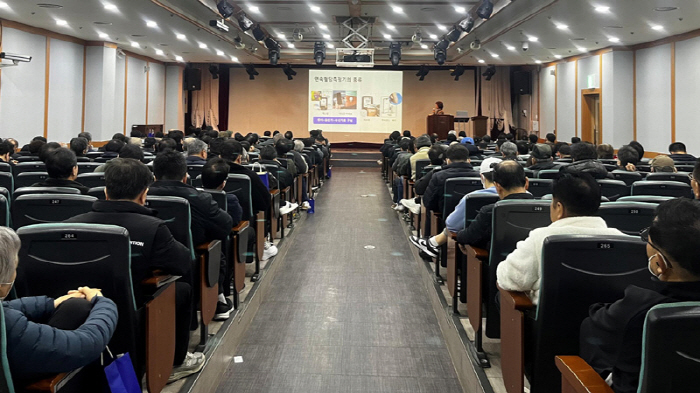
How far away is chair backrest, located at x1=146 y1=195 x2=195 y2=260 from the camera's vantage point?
8.90ft

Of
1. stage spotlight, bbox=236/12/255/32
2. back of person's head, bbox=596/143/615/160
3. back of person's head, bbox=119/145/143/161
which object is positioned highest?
stage spotlight, bbox=236/12/255/32

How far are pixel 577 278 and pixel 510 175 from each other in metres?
1.23

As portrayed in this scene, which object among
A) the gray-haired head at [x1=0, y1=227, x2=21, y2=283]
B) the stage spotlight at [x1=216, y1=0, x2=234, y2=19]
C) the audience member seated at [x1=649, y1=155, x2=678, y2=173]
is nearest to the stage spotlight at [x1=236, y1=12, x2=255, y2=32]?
the stage spotlight at [x1=216, y1=0, x2=234, y2=19]

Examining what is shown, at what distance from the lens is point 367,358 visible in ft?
10.8

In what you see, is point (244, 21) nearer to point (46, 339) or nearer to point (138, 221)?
point (138, 221)

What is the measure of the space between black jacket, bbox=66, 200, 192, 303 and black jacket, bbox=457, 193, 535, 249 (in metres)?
1.56

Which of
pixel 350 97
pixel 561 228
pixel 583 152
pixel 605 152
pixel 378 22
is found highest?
pixel 378 22

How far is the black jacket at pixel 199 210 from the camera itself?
306 cm

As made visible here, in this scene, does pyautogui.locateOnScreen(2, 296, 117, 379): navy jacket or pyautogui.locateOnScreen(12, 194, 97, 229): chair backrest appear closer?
pyautogui.locateOnScreen(2, 296, 117, 379): navy jacket

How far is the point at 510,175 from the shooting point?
3.07 m

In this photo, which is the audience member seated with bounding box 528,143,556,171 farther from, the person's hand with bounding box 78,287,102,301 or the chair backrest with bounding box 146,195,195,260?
the person's hand with bounding box 78,287,102,301

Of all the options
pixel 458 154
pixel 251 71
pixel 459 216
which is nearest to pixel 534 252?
pixel 459 216

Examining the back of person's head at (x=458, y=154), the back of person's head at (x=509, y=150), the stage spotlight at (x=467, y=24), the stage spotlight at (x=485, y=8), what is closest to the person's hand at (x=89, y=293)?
the back of person's head at (x=458, y=154)

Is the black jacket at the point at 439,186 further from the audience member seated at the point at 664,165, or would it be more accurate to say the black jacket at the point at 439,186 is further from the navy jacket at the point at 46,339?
the navy jacket at the point at 46,339
